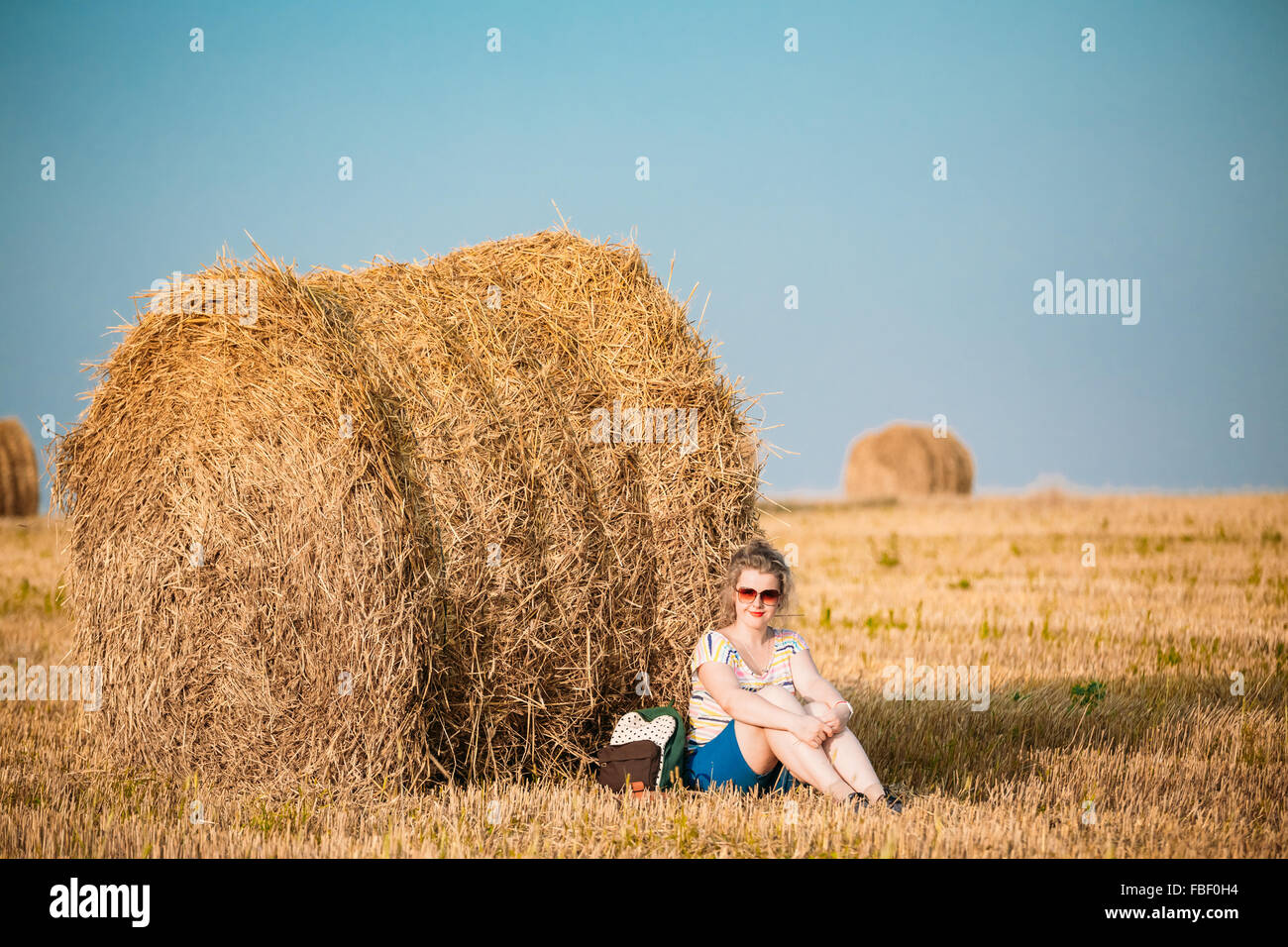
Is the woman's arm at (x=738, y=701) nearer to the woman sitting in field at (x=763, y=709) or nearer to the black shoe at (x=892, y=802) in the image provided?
Result: the woman sitting in field at (x=763, y=709)

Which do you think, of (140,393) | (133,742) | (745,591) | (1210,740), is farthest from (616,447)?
(1210,740)

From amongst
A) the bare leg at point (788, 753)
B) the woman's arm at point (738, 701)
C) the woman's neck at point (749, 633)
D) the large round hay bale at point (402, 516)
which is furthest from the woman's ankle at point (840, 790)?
the large round hay bale at point (402, 516)

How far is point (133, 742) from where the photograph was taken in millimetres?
6953

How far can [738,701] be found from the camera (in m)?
6.19

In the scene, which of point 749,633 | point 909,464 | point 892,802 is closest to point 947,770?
point 892,802

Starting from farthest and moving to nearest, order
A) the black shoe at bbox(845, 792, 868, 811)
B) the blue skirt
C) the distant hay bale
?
the distant hay bale
the blue skirt
the black shoe at bbox(845, 792, 868, 811)

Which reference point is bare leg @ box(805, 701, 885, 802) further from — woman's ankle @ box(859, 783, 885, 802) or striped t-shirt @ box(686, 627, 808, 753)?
striped t-shirt @ box(686, 627, 808, 753)

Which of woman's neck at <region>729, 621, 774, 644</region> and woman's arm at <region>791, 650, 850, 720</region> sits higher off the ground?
Result: woman's neck at <region>729, 621, 774, 644</region>

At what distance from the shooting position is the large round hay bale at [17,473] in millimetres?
22203

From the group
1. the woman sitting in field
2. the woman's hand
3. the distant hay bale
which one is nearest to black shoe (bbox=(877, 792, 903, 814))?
the woman sitting in field

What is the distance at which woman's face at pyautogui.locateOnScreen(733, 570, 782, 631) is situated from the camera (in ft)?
21.2

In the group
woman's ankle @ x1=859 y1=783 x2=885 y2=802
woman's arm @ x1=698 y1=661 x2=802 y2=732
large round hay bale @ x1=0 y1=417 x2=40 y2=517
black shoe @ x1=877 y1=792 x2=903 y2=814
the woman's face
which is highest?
large round hay bale @ x1=0 y1=417 x2=40 y2=517

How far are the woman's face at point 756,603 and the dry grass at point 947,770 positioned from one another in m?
1.00
